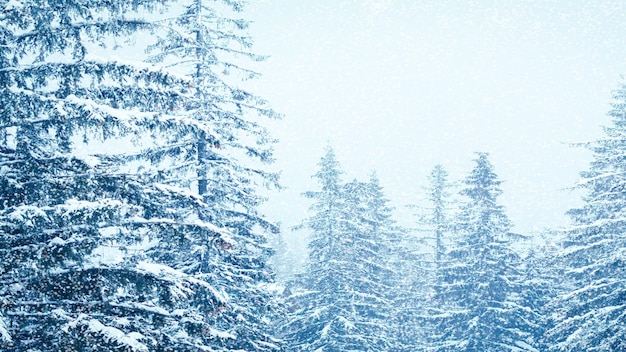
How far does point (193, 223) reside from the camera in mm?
7469

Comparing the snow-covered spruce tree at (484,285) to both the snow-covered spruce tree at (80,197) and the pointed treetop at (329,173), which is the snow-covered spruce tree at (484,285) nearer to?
the pointed treetop at (329,173)

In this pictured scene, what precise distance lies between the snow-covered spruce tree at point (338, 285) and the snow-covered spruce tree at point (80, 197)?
14577mm

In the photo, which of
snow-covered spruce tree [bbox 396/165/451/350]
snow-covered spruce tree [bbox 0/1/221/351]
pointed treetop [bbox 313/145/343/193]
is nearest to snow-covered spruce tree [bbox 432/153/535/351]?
snow-covered spruce tree [bbox 396/165/451/350]

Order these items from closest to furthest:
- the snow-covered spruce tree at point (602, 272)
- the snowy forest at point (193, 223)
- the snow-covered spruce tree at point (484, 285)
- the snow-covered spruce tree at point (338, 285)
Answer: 1. the snowy forest at point (193, 223)
2. the snow-covered spruce tree at point (602, 272)
3. the snow-covered spruce tree at point (484, 285)
4. the snow-covered spruce tree at point (338, 285)

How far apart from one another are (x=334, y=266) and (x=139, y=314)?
52.3 feet

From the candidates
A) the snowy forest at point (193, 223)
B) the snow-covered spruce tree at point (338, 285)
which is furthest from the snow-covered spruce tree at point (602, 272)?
the snow-covered spruce tree at point (338, 285)

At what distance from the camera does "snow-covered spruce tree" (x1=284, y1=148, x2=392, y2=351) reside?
21.4 meters

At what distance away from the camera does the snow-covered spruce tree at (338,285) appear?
21438mm

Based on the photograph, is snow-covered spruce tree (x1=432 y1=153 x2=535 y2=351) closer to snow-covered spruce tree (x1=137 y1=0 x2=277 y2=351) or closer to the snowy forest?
the snowy forest

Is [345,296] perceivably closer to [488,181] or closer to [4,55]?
[488,181]

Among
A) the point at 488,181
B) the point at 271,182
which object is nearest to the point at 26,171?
the point at 271,182

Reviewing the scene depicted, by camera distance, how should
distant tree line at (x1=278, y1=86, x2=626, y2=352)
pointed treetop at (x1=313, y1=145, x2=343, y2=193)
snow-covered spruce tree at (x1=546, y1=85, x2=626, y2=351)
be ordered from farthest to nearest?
pointed treetop at (x1=313, y1=145, x2=343, y2=193)
distant tree line at (x1=278, y1=86, x2=626, y2=352)
snow-covered spruce tree at (x1=546, y1=85, x2=626, y2=351)

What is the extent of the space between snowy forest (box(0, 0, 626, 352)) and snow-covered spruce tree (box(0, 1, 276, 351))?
0.03 m

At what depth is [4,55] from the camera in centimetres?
712
